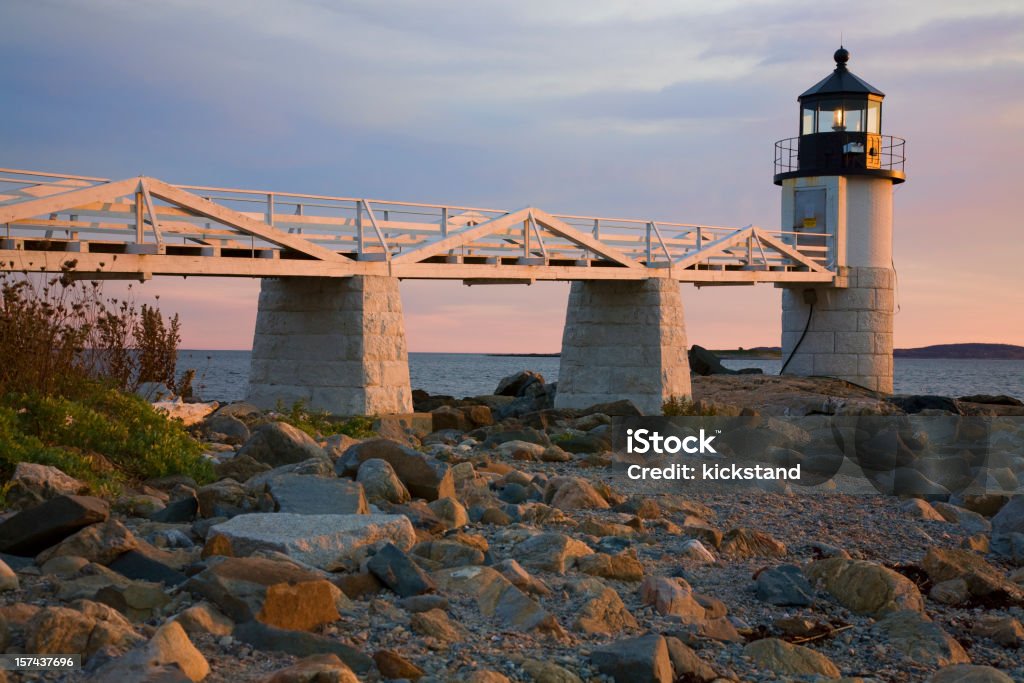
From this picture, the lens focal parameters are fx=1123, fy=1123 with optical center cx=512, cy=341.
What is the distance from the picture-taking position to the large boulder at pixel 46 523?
5.96 metres

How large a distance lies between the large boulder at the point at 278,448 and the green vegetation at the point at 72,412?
416 mm

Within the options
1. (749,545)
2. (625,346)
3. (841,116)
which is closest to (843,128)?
(841,116)

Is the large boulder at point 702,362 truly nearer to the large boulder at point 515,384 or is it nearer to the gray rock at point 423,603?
the large boulder at point 515,384

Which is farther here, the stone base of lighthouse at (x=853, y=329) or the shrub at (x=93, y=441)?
the stone base of lighthouse at (x=853, y=329)

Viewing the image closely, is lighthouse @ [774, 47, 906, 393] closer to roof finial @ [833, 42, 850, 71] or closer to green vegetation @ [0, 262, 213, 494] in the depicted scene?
roof finial @ [833, 42, 850, 71]

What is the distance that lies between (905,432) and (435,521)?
10992mm

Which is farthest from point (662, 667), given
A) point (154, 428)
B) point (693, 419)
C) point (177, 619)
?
point (693, 419)

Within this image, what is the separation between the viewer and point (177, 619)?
4.86 meters

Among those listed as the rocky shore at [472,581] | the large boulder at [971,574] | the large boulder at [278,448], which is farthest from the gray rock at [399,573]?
the large boulder at [971,574]

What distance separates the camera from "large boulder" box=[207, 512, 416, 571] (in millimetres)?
5840

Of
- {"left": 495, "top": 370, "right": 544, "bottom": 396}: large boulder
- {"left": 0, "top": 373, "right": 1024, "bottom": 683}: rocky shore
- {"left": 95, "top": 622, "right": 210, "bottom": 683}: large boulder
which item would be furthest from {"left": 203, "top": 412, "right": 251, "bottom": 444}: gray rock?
{"left": 495, "top": 370, "right": 544, "bottom": 396}: large boulder

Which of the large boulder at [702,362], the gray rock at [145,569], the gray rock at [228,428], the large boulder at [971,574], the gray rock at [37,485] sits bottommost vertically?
the large boulder at [971,574]

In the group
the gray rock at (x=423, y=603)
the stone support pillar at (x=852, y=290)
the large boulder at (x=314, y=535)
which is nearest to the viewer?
the gray rock at (x=423, y=603)

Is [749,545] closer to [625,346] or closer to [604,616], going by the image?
[604,616]
